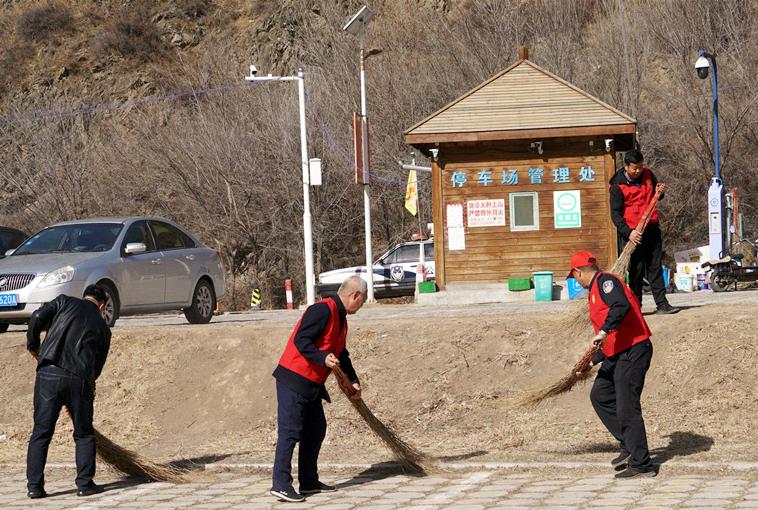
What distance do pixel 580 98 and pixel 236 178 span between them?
67.4 feet

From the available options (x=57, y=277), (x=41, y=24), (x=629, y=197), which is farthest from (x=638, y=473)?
(x=41, y=24)

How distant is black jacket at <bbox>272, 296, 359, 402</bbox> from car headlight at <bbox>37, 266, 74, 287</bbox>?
8.01 m

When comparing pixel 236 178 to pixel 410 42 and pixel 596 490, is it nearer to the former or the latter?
Answer: pixel 410 42

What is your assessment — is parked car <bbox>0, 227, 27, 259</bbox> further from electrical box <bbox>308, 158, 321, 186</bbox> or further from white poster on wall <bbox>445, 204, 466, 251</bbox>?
white poster on wall <bbox>445, 204, 466, 251</bbox>

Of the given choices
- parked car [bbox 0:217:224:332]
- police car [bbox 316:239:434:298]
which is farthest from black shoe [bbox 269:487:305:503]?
police car [bbox 316:239:434:298]

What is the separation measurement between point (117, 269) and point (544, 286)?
9175 mm

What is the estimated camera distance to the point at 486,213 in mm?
23953

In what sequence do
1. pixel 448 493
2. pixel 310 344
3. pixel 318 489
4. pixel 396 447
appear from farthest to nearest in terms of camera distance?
pixel 396 447, pixel 318 489, pixel 448 493, pixel 310 344

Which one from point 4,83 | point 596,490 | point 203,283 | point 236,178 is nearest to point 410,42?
point 236,178

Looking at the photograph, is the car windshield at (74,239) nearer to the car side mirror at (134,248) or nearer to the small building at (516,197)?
the car side mirror at (134,248)

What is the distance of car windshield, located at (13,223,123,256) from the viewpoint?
55.0ft

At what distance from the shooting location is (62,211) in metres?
46.6

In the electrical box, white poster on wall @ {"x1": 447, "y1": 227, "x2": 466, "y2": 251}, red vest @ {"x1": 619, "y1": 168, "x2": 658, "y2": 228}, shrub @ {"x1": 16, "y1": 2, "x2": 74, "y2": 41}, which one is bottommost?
white poster on wall @ {"x1": 447, "y1": 227, "x2": 466, "y2": 251}

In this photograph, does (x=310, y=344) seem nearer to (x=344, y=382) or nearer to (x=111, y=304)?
(x=344, y=382)
